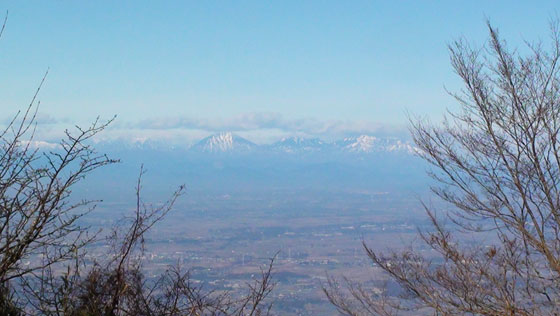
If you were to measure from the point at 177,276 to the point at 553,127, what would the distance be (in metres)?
3.22

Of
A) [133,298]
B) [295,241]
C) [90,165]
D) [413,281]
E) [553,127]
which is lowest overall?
[295,241]

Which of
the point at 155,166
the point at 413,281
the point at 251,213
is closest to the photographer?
the point at 413,281

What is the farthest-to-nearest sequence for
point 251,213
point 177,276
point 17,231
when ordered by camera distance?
point 251,213
point 177,276
point 17,231

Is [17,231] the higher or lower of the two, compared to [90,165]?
lower

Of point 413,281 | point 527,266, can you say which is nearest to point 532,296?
point 527,266

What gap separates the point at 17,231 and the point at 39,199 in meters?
0.19

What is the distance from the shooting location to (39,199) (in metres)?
2.90

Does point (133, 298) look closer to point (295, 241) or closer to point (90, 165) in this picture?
point (90, 165)

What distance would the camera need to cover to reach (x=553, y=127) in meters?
4.48

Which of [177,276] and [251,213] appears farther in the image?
[251,213]

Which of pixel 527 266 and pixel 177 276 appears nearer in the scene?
pixel 177 276

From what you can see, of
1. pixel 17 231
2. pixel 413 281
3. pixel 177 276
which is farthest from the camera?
pixel 413 281

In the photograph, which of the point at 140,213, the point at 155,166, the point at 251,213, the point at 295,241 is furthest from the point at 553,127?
the point at 155,166

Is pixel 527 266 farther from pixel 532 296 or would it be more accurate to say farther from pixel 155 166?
pixel 155 166
